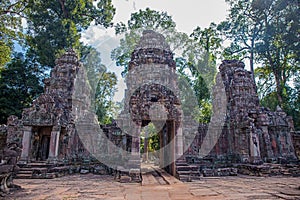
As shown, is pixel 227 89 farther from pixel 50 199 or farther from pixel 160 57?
pixel 50 199

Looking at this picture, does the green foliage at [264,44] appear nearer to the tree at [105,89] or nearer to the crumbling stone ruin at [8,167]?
the tree at [105,89]

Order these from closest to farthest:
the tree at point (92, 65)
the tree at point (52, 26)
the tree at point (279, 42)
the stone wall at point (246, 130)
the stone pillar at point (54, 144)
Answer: the stone pillar at point (54, 144) < the stone wall at point (246, 130) < the tree at point (279, 42) < the tree at point (52, 26) < the tree at point (92, 65)

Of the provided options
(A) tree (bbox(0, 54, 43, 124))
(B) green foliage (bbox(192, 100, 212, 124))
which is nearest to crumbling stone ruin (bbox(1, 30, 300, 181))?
(A) tree (bbox(0, 54, 43, 124))

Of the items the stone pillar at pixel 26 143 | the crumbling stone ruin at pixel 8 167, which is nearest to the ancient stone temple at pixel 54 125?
the stone pillar at pixel 26 143

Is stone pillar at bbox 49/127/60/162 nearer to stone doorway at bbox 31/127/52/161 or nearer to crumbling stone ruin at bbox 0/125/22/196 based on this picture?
stone doorway at bbox 31/127/52/161

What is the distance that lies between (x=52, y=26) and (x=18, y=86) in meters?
6.91

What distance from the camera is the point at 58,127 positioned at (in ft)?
36.5

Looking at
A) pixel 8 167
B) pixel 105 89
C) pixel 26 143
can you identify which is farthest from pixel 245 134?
pixel 105 89

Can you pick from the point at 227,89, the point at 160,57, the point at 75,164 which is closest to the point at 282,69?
the point at 227,89

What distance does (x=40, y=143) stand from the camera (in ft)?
41.0

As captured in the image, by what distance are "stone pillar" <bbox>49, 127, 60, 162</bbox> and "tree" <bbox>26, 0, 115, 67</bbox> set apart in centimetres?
1131

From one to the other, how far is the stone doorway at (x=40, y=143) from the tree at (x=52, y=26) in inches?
392

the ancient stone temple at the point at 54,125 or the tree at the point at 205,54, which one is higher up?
the tree at the point at 205,54

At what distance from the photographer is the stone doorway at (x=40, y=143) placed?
478 inches
